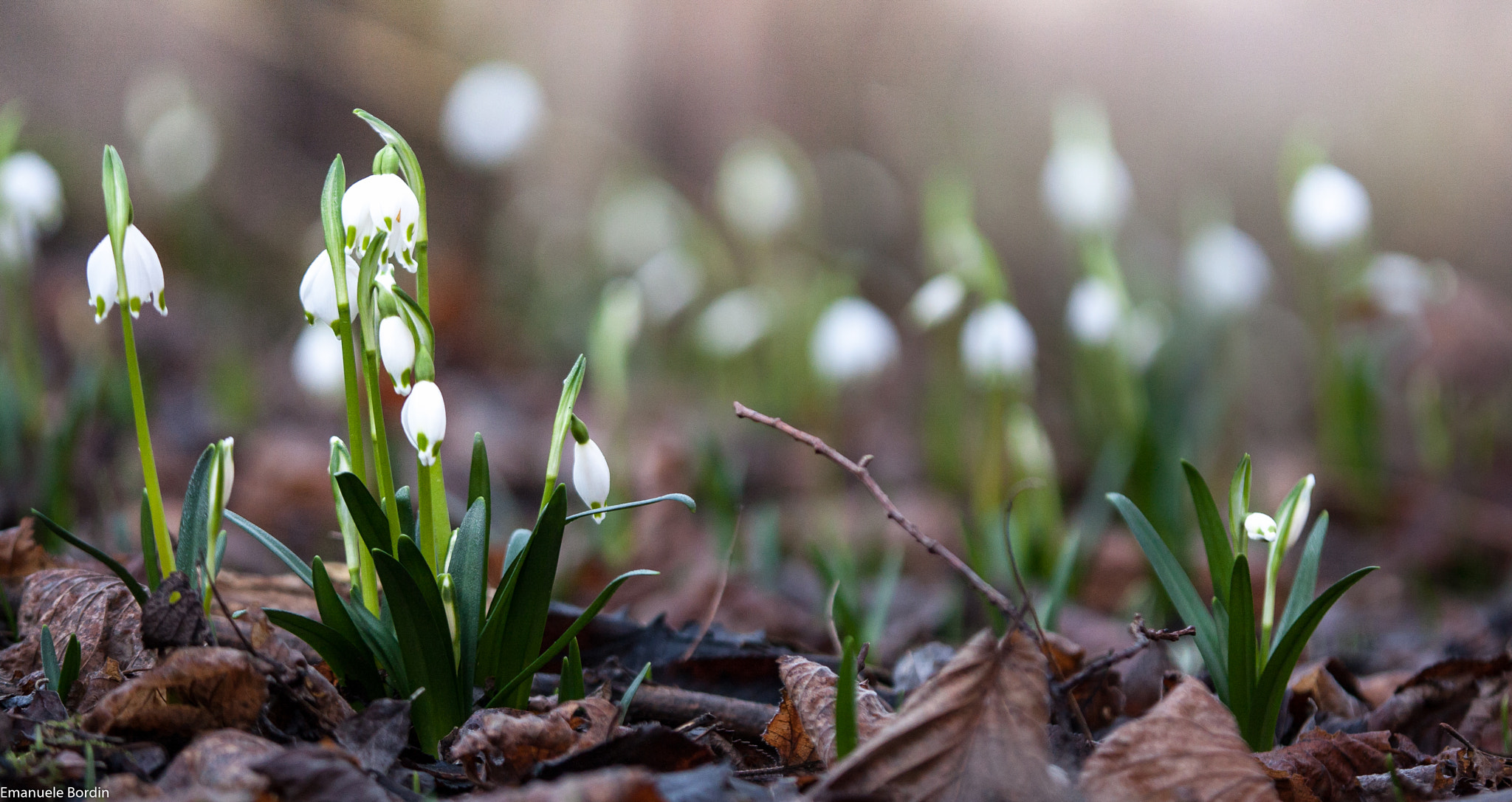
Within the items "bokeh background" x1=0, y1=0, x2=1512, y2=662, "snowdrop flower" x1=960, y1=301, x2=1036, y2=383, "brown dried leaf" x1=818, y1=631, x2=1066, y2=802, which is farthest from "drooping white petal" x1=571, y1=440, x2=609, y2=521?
"snowdrop flower" x1=960, y1=301, x2=1036, y2=383

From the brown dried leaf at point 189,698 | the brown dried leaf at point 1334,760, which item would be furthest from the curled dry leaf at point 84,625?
the brown dried leaf at point 1334,760

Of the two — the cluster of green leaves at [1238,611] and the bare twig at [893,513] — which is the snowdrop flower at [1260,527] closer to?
the cluster of green leaves at [1238,611]

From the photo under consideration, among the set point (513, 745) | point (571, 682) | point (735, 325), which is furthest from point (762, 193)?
point (513, 745)

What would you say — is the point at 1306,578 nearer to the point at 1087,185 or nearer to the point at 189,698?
the point at 189,698

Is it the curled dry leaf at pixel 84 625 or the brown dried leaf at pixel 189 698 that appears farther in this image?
the curled dry leaf at pixel 84 625

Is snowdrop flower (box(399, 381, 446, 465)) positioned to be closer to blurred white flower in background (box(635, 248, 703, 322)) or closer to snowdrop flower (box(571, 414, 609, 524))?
snowdrop flower (box(571, 414, 609, 524))

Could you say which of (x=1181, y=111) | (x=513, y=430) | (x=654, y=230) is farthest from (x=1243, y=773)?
(x=1181, y=111)

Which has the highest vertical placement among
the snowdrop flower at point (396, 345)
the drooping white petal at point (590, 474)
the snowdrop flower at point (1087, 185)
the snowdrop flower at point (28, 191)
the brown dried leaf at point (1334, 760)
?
the snowdrop flower at point (28, 191)
